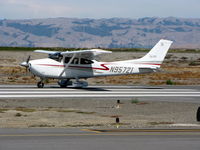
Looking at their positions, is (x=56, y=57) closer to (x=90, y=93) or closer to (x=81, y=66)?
(x=81, y=66)

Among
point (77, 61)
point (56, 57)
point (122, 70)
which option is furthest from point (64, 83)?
point (122, 70)

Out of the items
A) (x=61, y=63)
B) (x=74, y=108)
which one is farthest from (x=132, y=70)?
(x=74, y=108)

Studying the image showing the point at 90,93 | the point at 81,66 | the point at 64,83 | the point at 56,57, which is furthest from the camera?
the point at 64,83

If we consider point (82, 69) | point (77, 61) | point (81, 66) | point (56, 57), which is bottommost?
point (82, 69)

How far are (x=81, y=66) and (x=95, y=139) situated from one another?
2222 centimetres

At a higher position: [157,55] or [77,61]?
[157,55]

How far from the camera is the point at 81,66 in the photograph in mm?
36562

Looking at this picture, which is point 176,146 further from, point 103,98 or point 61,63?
point 61,63

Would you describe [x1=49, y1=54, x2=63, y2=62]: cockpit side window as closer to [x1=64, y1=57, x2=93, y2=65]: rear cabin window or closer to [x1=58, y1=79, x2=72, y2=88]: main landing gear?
[x1=64, y1=57, x2=93, y2=65]: rear cabin window

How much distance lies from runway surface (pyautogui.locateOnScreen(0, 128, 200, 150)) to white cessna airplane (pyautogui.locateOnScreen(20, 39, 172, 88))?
19.0m

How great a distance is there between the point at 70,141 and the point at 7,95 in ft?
54.8

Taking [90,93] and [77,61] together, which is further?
[77,61]

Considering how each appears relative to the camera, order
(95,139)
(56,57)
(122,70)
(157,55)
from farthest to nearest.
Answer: (157,55), (122,70), (56,57), (95,139)

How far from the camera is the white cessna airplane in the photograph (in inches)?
1399
